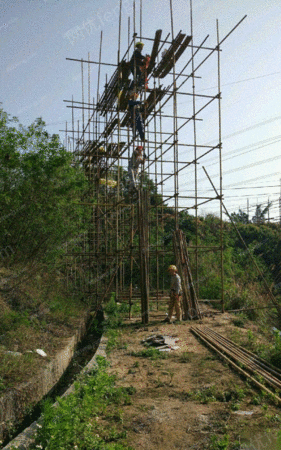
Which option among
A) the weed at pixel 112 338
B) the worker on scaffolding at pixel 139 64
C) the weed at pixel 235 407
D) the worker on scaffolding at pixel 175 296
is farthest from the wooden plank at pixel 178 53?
the weed at pixel 235 407

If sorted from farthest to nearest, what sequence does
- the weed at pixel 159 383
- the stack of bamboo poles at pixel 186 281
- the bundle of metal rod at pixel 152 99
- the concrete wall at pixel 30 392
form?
the bundle of metal rod at pixel 152 99 → the stack of bamboo poles at pixel 186 281 → the weed at pixel 159 383 → the concrete wall at pixel 30 392

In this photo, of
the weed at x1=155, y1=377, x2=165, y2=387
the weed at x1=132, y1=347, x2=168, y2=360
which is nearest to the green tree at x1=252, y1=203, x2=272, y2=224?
the weed at x1=132, y1=347, x2=168, y2=360

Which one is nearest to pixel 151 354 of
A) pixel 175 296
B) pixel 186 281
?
pixel 175 296

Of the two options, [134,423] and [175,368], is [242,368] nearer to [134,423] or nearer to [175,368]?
[175,368]

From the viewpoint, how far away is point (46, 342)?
8570 mm

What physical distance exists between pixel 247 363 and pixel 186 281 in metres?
4.71

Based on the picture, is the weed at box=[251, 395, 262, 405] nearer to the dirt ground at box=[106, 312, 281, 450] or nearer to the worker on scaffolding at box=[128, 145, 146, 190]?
the dirt ground at box=[106, 312, 281, 450]

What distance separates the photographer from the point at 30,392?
6164 mm

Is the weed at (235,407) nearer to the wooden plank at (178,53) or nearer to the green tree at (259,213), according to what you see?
the wooden plank at (178,53)

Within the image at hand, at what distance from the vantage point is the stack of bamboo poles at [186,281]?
10398mm

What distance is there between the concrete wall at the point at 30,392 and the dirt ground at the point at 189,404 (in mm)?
1174

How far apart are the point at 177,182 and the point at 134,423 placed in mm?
8183

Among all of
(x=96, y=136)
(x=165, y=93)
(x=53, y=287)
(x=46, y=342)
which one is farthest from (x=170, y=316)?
(x=96, y=136)

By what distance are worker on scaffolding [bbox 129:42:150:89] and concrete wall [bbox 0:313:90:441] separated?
26.2ft
